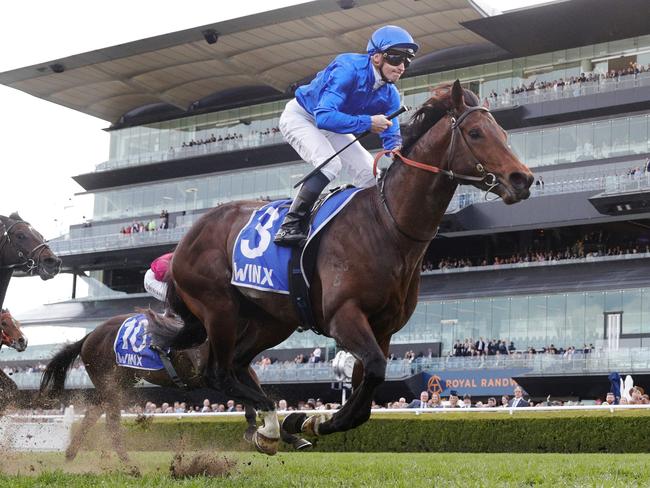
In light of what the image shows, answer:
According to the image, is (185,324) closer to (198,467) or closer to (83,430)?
(198,467)

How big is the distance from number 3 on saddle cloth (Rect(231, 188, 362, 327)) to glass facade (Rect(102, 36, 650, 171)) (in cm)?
2806

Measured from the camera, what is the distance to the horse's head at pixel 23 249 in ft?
30.0

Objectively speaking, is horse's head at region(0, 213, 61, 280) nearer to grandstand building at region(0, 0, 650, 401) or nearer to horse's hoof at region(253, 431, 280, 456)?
horse's hoof at region(253, 431, 280, 456)

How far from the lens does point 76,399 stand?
10.4 meters

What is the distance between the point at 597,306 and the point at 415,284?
24389 millimetres

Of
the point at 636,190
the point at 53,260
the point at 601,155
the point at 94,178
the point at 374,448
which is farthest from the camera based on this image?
the point at 94,178

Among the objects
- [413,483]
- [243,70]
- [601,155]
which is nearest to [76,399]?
[413,483]

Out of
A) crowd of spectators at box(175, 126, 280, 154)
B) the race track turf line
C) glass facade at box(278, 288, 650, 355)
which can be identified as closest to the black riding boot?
the race track turf line

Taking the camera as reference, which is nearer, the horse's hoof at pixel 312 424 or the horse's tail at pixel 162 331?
the horse's hoof at pixel 312 424

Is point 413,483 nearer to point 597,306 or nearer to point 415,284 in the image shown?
point 415,284

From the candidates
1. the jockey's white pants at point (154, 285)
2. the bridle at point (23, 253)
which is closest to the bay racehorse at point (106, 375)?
the jockey's white pants at point (154, 285)

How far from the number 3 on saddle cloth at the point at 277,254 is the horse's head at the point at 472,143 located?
615 millimetres

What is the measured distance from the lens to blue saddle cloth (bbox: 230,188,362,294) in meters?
6.09

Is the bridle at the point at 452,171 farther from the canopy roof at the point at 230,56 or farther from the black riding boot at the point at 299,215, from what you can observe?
the canopy roof at the point at 230,56
